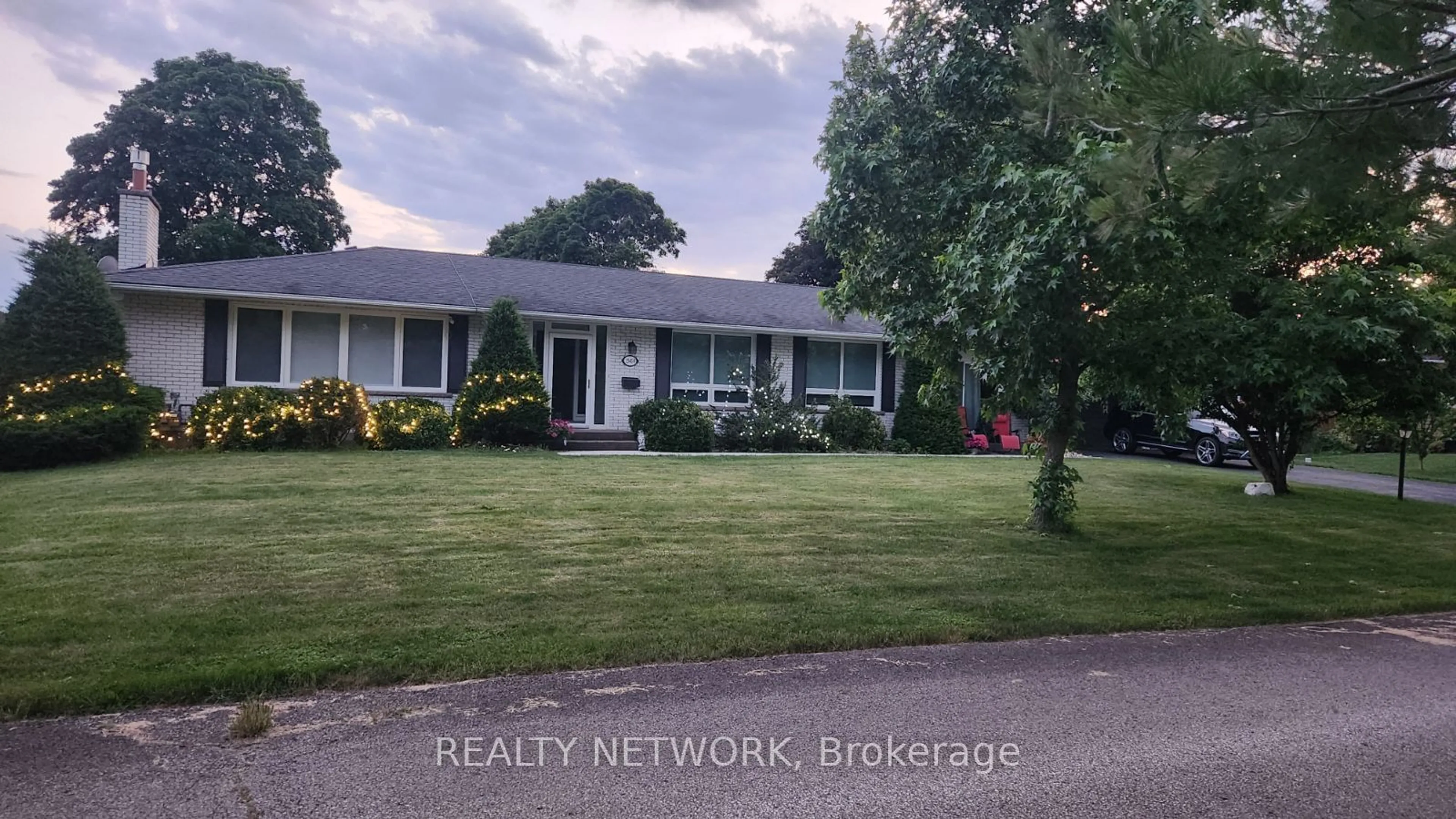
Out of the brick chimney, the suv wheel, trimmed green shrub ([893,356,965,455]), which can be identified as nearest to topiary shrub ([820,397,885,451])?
trimmed green shrub ([893,356,965,455])

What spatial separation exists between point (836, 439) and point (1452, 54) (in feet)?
41.4

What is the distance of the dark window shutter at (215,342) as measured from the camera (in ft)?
47.0

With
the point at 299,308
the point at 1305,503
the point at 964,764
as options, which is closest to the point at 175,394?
the point at 299,308

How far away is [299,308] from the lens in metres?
14.9

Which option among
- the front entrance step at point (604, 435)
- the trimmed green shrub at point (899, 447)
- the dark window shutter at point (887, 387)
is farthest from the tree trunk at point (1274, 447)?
the front entrance step at point (604, 435)

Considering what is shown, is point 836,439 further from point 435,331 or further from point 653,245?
point 653,245

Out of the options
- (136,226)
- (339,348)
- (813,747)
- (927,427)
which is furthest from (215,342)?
(813,747)

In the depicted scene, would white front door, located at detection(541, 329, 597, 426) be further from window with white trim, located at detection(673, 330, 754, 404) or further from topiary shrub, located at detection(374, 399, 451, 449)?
topiary shrub, located at detection(374, 399, 451, 449)

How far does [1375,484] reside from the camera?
51.6 ft

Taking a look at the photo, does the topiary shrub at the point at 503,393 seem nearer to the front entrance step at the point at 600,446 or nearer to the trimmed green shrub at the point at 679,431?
the front entrance step at the point at 600,446

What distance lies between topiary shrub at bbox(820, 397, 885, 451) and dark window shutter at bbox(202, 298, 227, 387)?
1108cm

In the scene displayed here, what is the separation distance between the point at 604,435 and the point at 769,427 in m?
3.19

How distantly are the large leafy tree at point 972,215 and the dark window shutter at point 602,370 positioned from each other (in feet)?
29.7

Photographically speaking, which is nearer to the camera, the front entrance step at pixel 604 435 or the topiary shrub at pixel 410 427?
the topiary shrub at pixel 410 427
